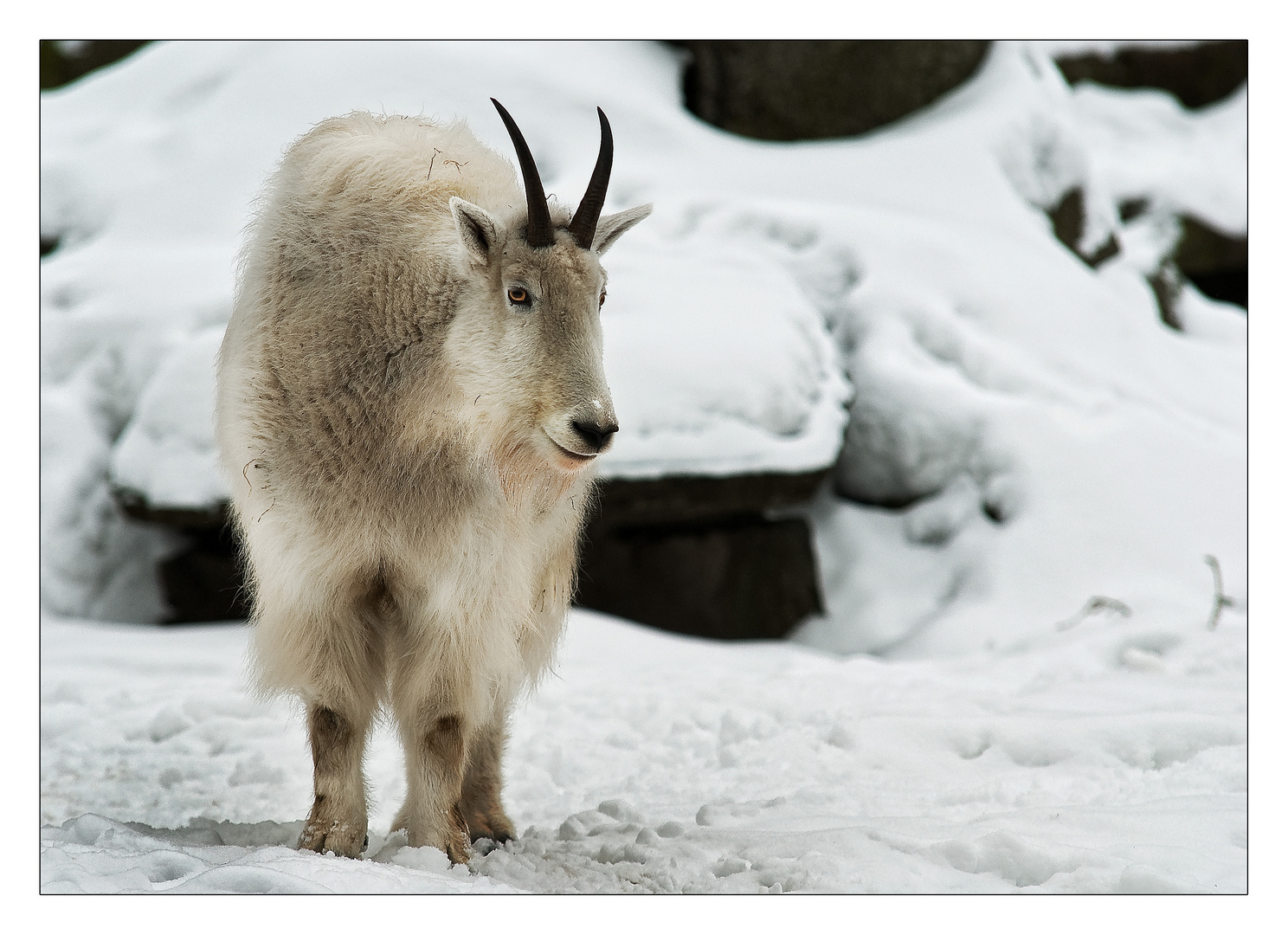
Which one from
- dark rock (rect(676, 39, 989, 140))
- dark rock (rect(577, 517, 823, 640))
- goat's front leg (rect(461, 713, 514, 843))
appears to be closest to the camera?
goat's front leg (rect(461, 713, 514, 843))

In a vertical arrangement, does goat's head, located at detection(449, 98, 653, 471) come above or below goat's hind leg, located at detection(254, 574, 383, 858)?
above

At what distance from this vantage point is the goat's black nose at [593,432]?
2.68 metres

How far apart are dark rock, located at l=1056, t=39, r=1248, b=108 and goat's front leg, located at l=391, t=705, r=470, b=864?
10.2 metres

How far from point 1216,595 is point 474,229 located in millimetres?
4588

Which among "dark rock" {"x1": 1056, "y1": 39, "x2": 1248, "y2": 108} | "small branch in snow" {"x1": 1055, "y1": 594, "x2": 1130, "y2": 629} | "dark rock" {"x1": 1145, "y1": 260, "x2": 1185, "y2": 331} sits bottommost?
"small branch in snow" {"x1": 1055, "y1": 594, "x2": 1130, "y2": 629}

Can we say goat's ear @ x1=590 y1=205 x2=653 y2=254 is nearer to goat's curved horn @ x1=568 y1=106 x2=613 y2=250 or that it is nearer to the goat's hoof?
goat's curved horn @ x1=568 y1=106 x2=613 y2=250

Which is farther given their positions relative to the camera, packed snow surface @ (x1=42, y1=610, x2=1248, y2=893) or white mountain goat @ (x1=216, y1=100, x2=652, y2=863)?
packed snow surface @ (x1=42, y1=610, x2=1248, y2=893)

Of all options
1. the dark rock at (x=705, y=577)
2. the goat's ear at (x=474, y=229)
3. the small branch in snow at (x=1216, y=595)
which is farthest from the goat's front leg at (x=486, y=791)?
the small branch in snow at (x=1216, y=595)

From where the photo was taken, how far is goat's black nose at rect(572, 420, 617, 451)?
8.80 feet

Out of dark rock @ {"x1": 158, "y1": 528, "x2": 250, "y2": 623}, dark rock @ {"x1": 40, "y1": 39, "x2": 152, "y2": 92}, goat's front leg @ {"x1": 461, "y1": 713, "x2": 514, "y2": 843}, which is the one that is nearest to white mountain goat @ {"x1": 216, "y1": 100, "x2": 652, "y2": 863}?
goat's front leg @ {"x1": 461, "y1": 713, "x2": 514, "y2": 843}

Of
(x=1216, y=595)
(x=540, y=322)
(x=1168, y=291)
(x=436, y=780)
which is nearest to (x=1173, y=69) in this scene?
(x=1168, y=291)

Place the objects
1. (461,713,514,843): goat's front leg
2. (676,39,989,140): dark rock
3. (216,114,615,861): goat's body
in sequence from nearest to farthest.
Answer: (216,114,615,861): goat's body → (461,713,514,843): goat's front leg → (676,39,989,140): dark rock

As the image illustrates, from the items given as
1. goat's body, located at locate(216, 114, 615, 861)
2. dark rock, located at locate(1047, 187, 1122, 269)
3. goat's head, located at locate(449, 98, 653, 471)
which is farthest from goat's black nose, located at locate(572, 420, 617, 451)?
dark rock, located at locate(1047, 187, 1122, 269)

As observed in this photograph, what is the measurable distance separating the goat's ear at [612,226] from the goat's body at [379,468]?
0.82 ft
